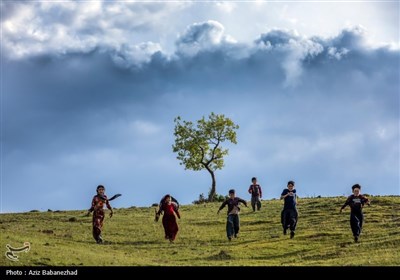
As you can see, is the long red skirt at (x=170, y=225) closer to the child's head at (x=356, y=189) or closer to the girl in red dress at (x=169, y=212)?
the girl in red dress at (x=169, y=212)

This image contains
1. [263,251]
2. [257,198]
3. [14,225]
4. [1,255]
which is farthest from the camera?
[257,198]

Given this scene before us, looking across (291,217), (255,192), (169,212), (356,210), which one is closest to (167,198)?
(169,212)

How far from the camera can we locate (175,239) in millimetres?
41562

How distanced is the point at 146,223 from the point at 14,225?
8975mm

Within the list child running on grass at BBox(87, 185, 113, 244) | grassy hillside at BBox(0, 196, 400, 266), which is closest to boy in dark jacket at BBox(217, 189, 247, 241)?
grassy hillside at BBox(0, 196, 400, 266)

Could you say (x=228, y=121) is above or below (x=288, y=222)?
above

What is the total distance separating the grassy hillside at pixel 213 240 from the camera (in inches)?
1214

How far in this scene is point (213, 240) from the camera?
41594mm

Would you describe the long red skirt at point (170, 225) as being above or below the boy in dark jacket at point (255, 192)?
below

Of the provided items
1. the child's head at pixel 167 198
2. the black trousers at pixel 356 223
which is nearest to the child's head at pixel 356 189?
the black trousers at pixel 356 223

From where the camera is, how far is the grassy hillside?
3084 centimetres
